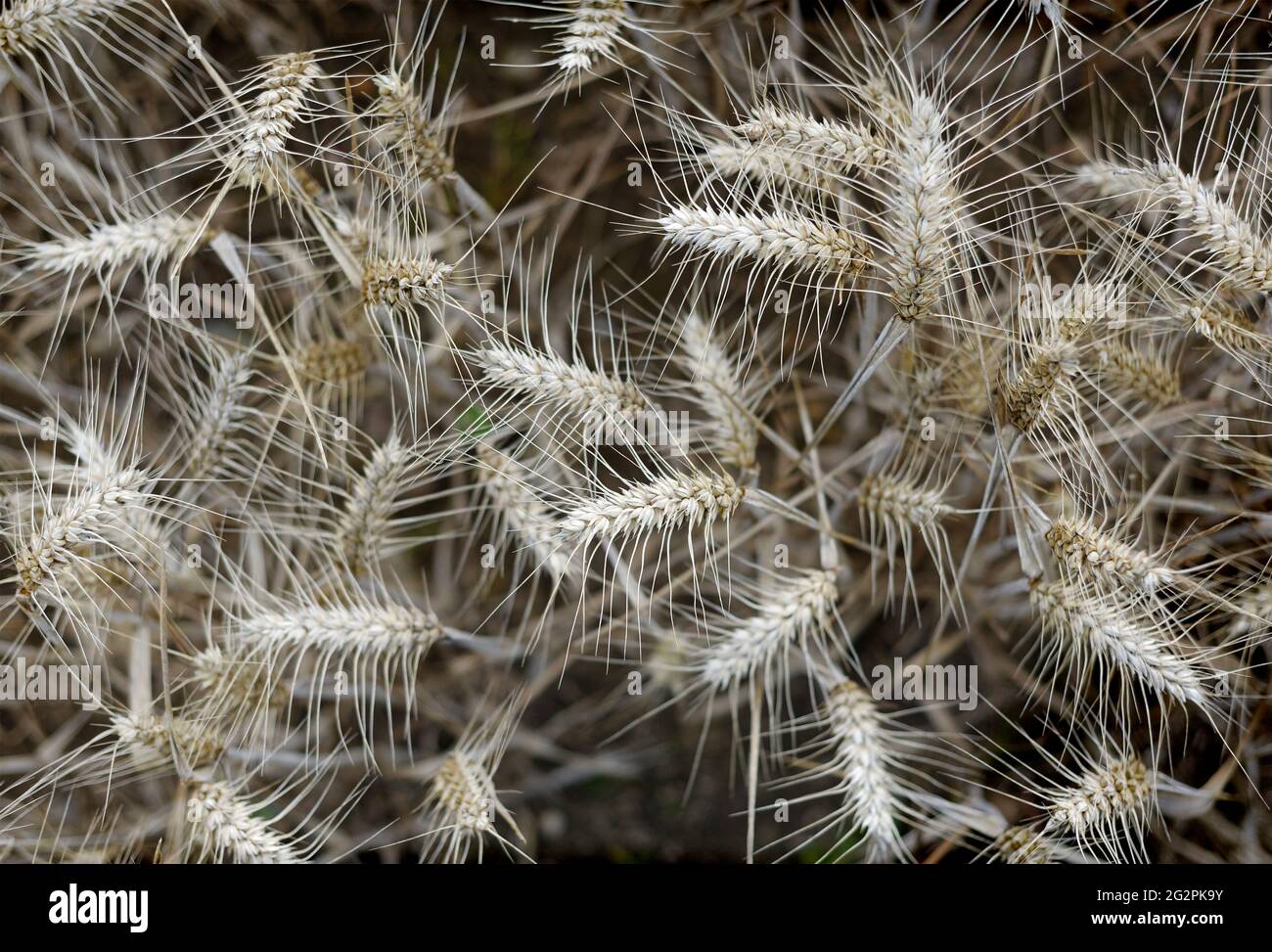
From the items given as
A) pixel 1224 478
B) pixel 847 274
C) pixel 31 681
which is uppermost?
pixel 847 274

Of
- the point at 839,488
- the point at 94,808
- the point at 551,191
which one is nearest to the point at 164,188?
the point at 551,191

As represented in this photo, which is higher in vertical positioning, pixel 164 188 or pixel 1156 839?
pixel 164 188

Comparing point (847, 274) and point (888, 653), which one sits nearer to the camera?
point (847, 274)

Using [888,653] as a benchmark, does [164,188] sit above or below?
above

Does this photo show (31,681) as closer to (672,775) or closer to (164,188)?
(164,188)
